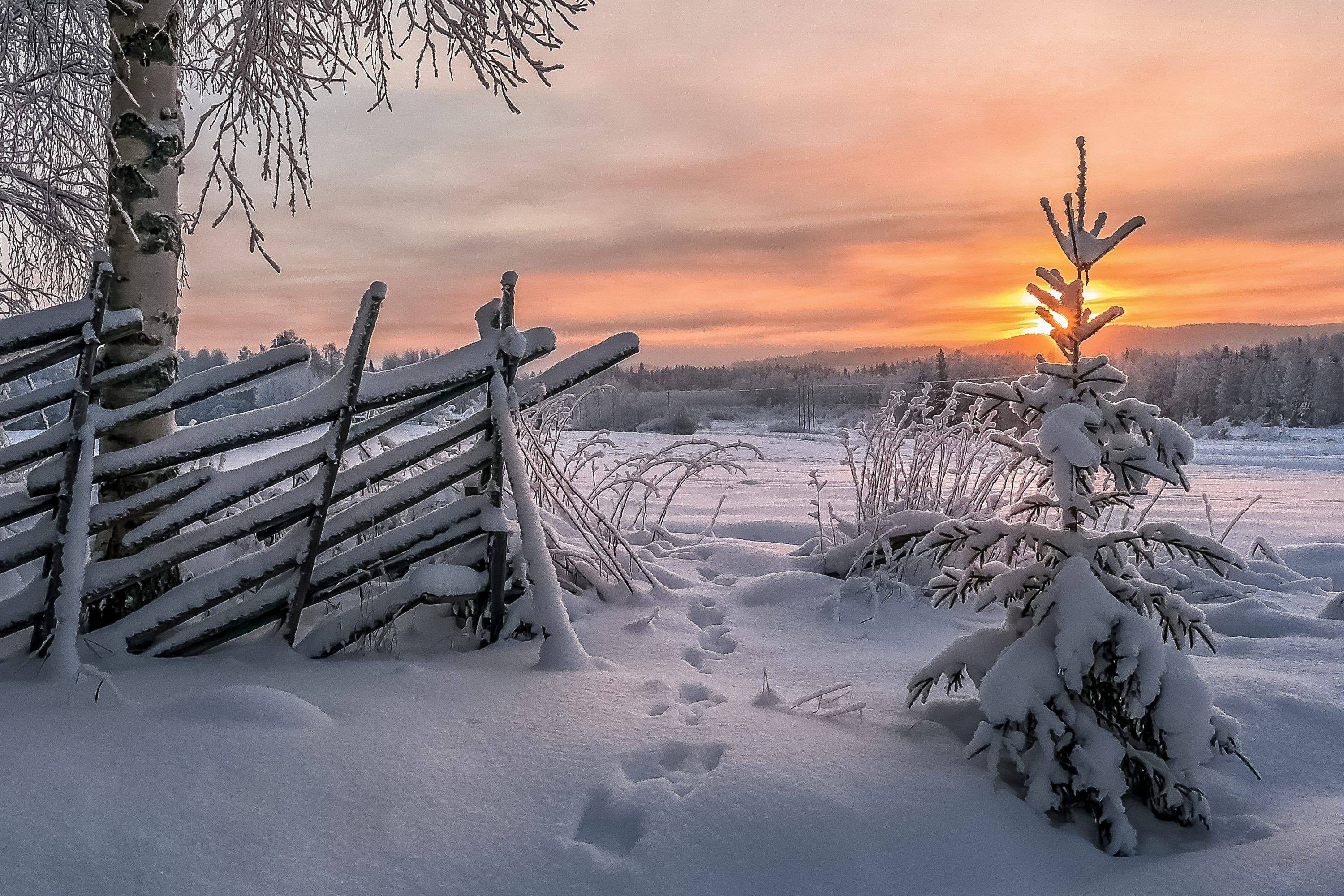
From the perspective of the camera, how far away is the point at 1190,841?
1941mm

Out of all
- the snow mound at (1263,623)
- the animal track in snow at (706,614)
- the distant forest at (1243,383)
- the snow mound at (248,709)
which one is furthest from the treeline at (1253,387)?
the snow mound at (248,709)

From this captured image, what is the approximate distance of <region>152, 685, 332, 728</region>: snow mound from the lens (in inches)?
85.0

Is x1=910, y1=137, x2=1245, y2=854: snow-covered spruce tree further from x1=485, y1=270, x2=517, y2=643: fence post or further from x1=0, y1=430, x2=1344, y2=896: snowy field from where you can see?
x1=485, y1=270, x2=517, y2=643: fence post

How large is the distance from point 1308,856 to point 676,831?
140cm

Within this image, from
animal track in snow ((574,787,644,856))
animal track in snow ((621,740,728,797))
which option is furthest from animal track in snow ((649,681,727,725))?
animal track in snow ((574,787,644,856))

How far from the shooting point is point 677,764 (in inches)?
81.9

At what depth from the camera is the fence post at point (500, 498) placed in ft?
9.73

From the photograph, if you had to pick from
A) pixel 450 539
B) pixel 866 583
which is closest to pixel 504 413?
pixel 450 539

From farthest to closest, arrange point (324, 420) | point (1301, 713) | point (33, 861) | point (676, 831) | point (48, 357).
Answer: point (324, 420)
point (48, 357)
point (1301, 713)
point (676, 831)
point (33, 861)

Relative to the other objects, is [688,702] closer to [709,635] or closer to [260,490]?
[709,635]

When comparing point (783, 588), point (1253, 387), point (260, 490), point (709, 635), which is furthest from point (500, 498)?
point (1253, 387)

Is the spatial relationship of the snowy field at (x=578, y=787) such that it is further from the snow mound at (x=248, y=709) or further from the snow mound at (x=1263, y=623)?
the snow mound at (x=1263, y=623)

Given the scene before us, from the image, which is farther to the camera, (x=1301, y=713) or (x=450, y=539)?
(x=450, y=539)

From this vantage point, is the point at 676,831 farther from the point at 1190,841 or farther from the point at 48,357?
the point at 48,357
